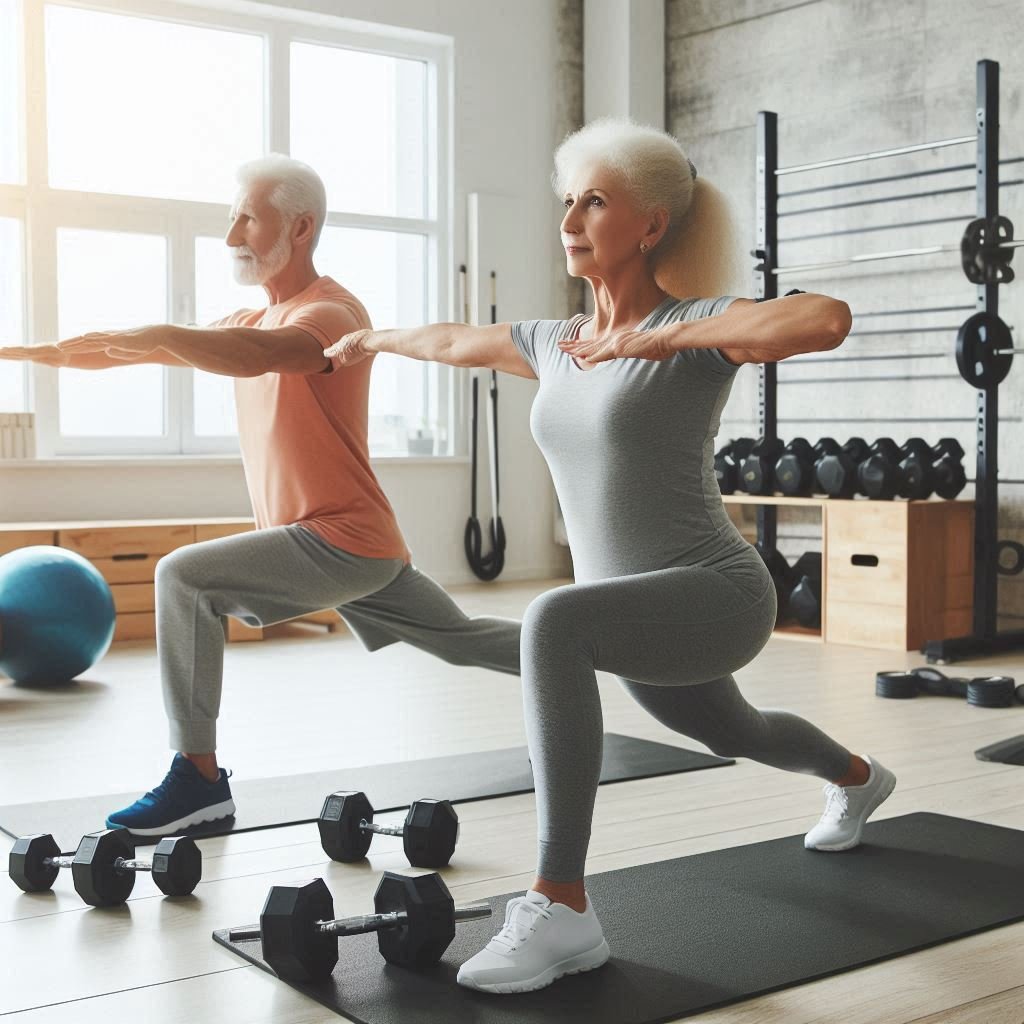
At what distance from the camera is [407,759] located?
340 centimetres

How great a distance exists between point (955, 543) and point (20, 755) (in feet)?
11.6

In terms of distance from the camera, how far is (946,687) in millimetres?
4176

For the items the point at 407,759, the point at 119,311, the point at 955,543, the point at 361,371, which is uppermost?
the point at 119,311

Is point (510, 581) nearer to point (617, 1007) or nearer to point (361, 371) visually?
point (361, 371)

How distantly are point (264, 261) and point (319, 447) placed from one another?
0.41 meters

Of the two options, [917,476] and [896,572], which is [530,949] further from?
[917,476]

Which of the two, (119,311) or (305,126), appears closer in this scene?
(119,311)

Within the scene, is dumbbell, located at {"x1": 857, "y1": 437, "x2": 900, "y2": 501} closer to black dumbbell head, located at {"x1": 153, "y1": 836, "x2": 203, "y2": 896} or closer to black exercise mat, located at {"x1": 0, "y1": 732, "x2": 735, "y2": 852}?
black exercise mat, located at {"x1": 0, "y1": 732, "x2": 735, "y2": 852}

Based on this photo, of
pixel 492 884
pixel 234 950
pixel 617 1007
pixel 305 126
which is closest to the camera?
pixel 617 1007

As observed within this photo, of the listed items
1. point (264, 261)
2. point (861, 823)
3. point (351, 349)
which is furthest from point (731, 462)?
point (351, 349)

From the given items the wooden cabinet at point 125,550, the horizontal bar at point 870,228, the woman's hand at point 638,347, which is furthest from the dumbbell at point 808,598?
the woman's hand at point 638,347

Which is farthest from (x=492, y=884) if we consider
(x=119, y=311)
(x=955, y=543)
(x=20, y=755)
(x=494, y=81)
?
(x=494, y=81)

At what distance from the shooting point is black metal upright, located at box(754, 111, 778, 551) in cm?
584

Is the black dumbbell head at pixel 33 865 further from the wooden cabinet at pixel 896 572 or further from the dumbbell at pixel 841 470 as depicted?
the dumbbell at pixel 841 470
